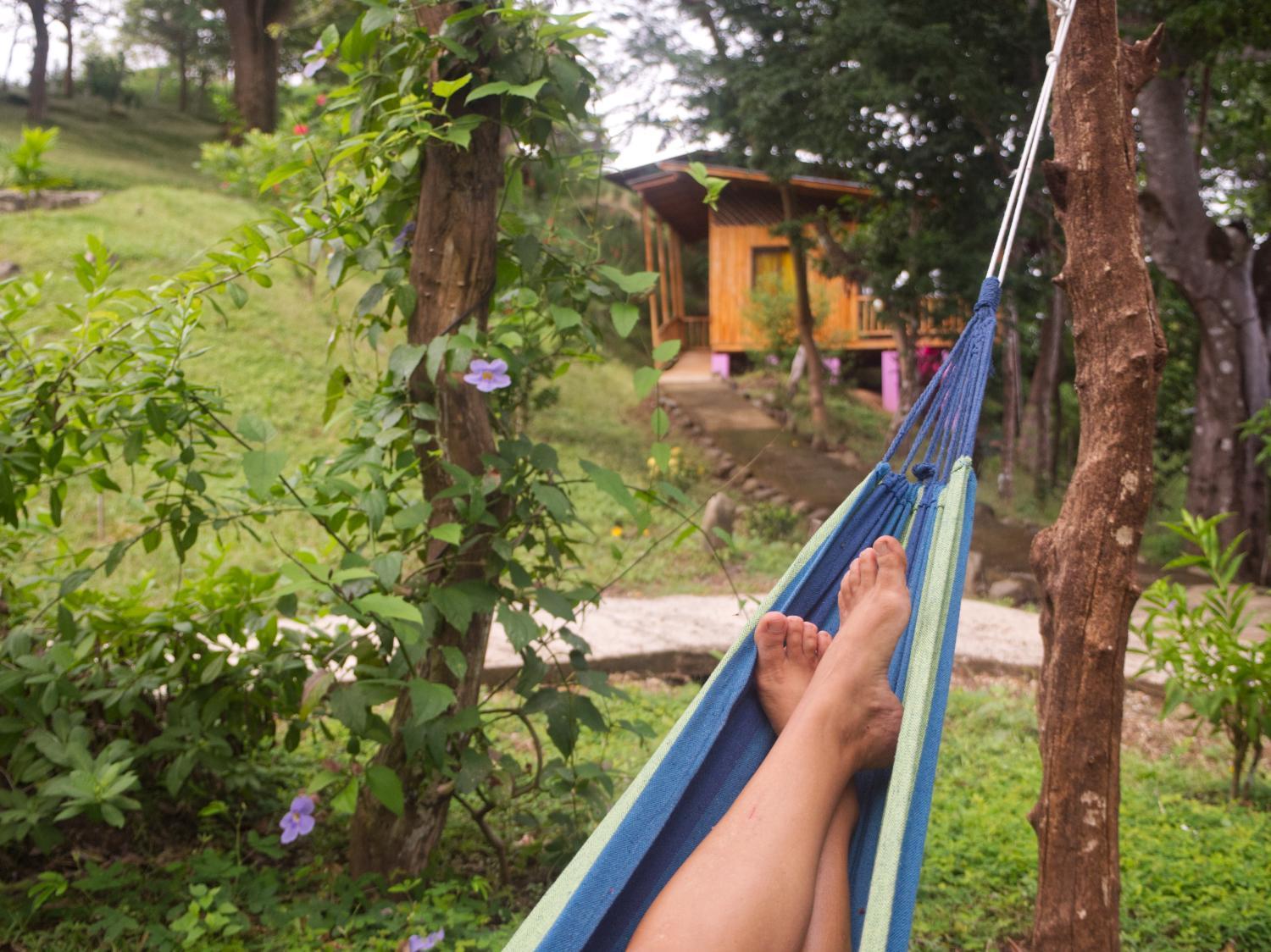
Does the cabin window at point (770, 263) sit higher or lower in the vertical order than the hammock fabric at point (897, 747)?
higher

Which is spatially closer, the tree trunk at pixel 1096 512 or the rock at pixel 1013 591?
the tree trunk at pixel 1096 512

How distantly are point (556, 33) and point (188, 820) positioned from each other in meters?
1.62

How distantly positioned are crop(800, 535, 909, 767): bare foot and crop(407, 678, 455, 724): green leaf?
56 centimetres

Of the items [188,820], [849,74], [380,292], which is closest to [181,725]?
[188,820]

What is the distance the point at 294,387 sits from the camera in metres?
7.04

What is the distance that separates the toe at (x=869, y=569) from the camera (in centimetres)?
145

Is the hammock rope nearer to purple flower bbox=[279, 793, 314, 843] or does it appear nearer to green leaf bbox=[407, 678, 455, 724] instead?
green leaf bbox=[407, 678, 455, 724]

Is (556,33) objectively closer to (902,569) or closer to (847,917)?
(902,569)

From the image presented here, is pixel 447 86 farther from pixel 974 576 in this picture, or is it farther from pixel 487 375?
pixel 974 576

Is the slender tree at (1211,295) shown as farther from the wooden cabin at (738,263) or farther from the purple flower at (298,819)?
the purple flower at (298,819)

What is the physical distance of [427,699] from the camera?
1.52 meters

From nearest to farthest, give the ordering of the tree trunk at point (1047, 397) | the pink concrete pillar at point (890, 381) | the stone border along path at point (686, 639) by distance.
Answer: the stone border along path at point (686, 639) → the tree trunk at point (1047, 397) → the pink concrete pillar at point (890, 381)

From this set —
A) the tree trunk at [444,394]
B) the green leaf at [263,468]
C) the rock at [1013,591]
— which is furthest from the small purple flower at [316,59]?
the rock at [1013,591]

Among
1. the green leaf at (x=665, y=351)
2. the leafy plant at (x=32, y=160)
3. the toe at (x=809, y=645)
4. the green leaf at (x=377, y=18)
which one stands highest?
the green leaf at (x=377, y=18)
